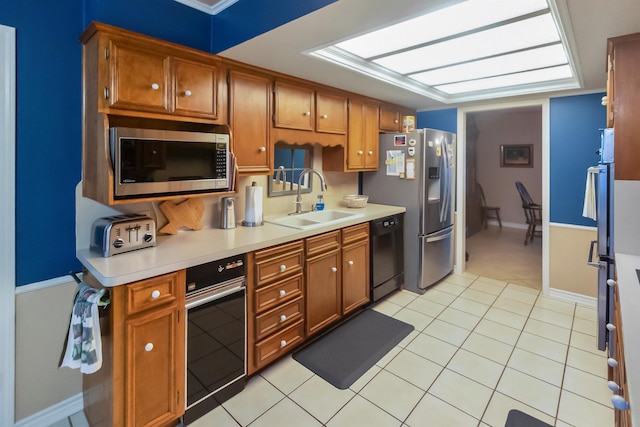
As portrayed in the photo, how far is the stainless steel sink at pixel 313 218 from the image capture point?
2882 millimetres

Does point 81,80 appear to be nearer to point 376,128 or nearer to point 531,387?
point 376,128

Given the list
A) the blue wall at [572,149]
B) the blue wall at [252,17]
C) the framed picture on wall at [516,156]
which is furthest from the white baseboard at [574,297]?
the framed picture on wall at [516,156]

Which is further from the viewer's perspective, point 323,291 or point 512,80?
point 512,80

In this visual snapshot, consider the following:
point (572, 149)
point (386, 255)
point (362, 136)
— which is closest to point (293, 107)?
point (362, 136)

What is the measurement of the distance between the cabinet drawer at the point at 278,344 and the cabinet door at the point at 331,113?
1.71 metres

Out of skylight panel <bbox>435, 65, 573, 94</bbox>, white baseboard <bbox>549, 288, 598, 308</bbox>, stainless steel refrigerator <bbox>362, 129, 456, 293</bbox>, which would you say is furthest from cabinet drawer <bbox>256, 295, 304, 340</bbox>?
white baseboard <bbox>549, 288, 598, 308</bbox>

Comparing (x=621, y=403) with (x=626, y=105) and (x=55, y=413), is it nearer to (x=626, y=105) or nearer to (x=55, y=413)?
(x=626, y=105)

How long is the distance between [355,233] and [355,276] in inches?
15.6

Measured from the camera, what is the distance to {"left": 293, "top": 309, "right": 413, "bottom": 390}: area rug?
2.28 meters

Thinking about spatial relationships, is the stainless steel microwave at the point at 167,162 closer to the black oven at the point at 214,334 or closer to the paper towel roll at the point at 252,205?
the paper towel roll at the point at 252,205

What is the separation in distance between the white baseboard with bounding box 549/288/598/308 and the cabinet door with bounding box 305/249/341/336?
2399 millimetres

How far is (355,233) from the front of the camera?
9.85 feet

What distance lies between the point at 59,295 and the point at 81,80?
1.22m

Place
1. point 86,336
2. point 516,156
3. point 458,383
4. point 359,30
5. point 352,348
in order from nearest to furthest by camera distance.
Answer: point 86,336, point 359,30, point 458,383, point 352,348, point 516,156
